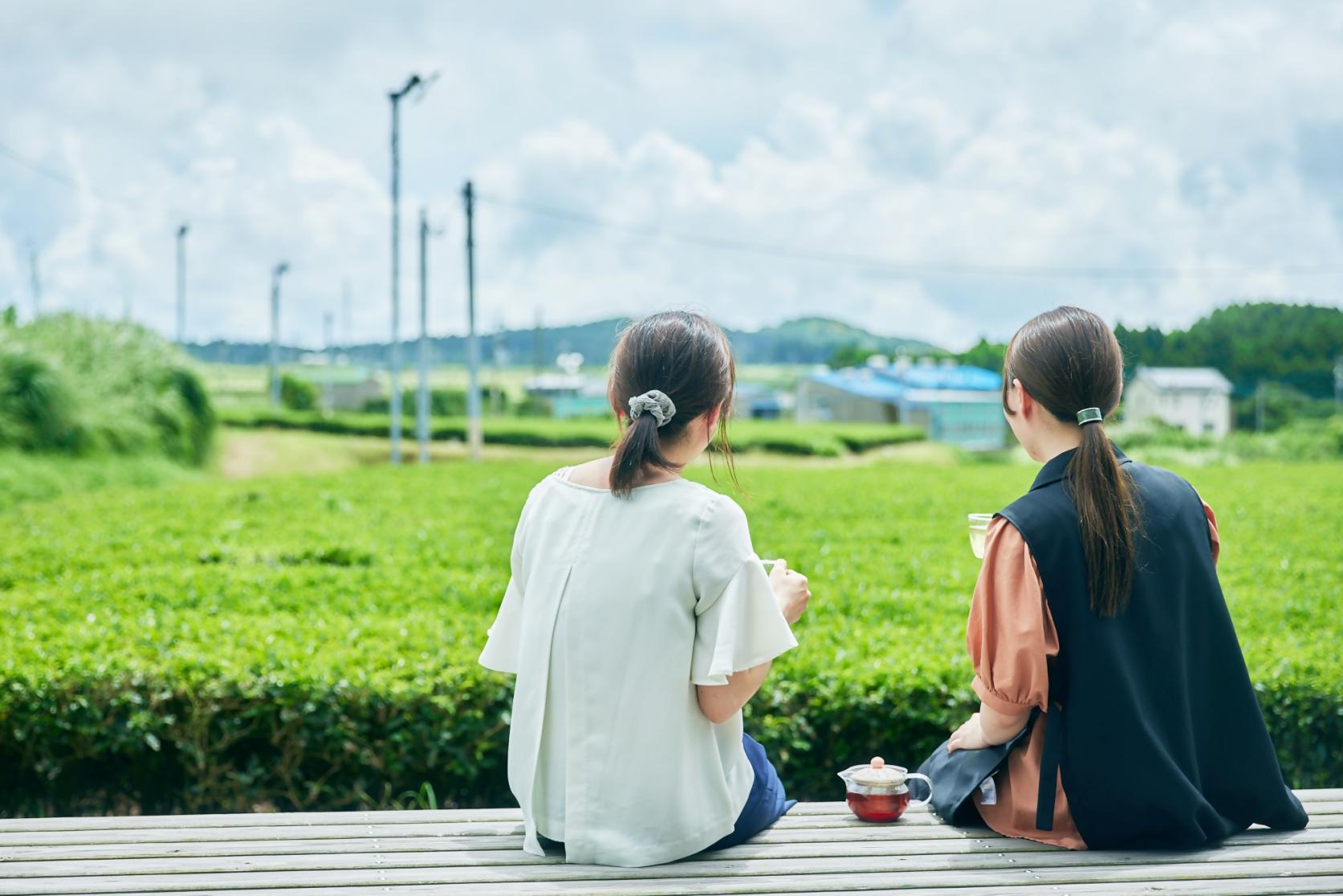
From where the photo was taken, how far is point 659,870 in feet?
6.46

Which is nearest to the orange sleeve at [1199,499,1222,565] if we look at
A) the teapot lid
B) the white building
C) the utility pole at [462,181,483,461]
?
the teapot lid

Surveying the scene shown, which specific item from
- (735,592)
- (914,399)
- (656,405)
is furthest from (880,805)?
(914,399)

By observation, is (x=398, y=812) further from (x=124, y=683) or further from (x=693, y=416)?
(x=124, y=683)

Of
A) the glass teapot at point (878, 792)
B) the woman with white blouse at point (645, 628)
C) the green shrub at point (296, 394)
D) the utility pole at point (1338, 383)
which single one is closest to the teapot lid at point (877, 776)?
the glass teapot at point (878, 792)

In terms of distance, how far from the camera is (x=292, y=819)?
226 centimetres

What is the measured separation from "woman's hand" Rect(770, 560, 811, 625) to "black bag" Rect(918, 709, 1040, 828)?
1.47 feet

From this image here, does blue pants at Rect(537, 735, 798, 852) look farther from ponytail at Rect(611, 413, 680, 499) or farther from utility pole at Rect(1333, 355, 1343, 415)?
utility pole at Rect(1333, 355, 1343, 415)

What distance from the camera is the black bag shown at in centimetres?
212

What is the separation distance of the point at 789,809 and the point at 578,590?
0.74 meters

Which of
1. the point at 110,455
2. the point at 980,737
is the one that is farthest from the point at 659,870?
the point at 110,455

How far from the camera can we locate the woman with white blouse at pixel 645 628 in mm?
1919

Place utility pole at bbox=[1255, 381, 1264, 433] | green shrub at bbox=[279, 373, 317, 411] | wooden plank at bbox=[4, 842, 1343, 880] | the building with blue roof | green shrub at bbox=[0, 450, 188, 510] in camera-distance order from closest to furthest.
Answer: wooden plank at bbox=[4, 842, 1343, 880]
green shrub at bbox=[0, 450, 188, 510]
utility pole at bbox=[1255, 381, 1264, 433]
the building with blue roof
green shrub at bbox=[279, 373, 317, 411]

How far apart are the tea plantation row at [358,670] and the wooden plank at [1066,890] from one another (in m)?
1.45

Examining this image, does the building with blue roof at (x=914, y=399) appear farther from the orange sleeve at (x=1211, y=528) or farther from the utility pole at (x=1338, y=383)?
the orange sleeve at (x=1211, y=528)
